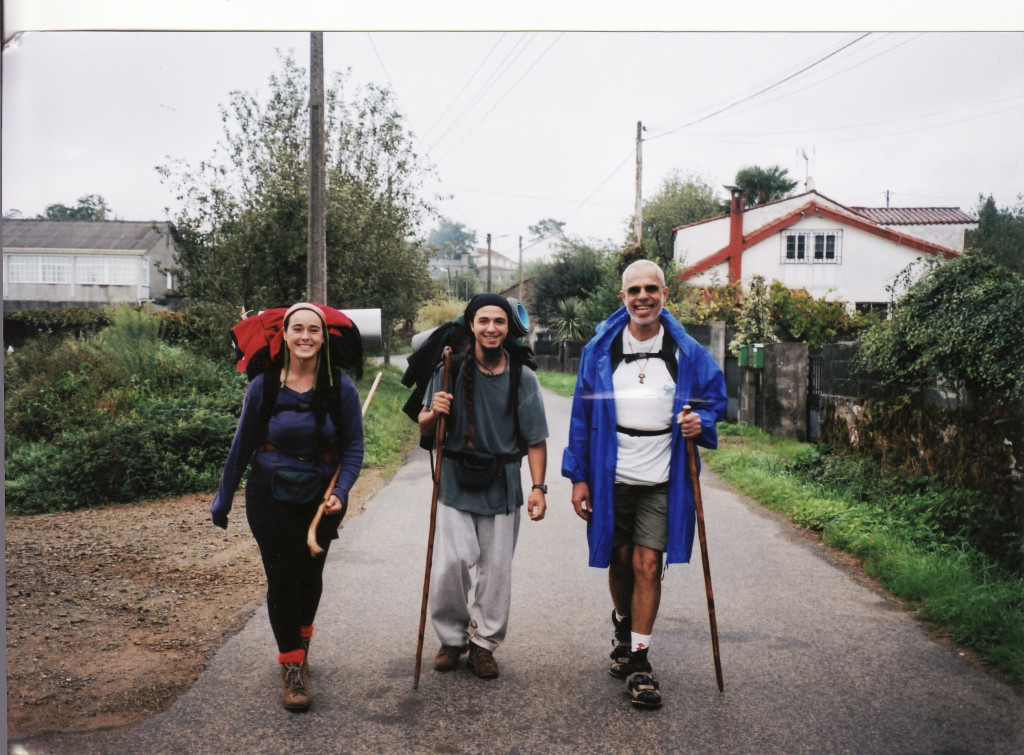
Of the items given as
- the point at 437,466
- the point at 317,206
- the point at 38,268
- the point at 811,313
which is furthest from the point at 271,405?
the point at 811,313

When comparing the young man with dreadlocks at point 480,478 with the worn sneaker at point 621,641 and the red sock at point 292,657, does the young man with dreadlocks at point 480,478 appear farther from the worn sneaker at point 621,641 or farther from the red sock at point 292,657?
the red sock at point 292,657

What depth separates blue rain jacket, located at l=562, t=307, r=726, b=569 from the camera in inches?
130

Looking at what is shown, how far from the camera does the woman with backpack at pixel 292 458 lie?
3.23m

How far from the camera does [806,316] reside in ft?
21.1

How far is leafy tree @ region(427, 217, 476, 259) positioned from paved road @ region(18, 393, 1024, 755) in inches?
34.0

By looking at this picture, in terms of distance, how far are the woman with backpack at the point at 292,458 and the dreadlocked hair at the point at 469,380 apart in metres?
0.47

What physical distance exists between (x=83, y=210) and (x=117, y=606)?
180 cm

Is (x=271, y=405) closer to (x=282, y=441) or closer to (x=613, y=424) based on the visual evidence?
(x=282, y=441)

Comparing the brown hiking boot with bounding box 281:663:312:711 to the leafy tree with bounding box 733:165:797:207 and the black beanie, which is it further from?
the leafy tree with bounding box 733:165:797:207

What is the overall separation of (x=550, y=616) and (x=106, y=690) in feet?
6.44

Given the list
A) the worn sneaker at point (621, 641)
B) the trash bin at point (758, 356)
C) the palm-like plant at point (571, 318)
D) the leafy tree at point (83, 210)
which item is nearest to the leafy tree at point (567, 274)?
the palm-like plant at point (571, 318)

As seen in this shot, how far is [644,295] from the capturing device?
10.7 ft

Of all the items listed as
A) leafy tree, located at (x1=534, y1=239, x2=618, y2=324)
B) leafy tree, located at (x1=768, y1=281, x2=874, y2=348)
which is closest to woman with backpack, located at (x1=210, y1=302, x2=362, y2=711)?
leafy tree, located at (x1=534, y1=239, x2=618, y2=324)

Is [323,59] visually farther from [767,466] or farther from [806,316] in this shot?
[767,466]
